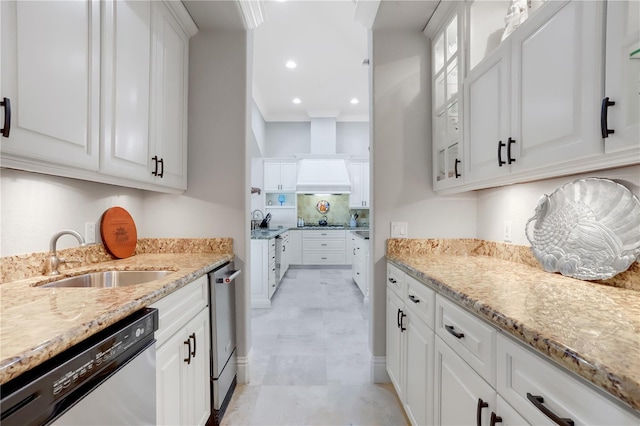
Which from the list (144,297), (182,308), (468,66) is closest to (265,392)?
(182,308)

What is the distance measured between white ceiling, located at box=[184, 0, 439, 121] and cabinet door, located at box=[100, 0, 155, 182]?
1.78ft

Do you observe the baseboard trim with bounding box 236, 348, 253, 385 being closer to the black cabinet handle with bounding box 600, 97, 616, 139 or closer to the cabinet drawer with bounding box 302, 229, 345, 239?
the black cabinet handle with bounding box 600, 97, 616, 139

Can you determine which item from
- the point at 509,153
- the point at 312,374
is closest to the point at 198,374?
the point at 312,374

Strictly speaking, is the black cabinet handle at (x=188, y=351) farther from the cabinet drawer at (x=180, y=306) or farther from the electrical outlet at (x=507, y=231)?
the electrical outlet at (x=507, y=231)

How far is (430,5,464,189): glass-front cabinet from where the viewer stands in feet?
5.69

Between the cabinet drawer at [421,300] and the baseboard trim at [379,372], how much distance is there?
723 mm

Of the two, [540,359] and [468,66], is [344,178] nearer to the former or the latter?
[468,66]

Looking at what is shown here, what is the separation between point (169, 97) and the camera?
186 centimetres

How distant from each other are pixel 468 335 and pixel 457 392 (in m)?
0.25

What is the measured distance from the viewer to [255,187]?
643 centimetres

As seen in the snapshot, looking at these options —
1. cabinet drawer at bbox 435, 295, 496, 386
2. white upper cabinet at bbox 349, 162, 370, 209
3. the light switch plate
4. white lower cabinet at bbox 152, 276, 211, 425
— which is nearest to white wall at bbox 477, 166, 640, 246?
the light switch plate

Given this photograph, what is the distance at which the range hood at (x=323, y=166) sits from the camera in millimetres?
6289

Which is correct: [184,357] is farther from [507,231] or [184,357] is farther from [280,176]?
[280,176]

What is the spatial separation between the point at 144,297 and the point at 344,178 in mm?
5553
